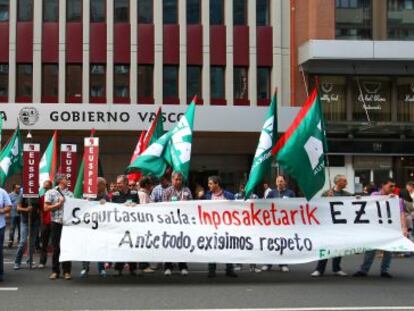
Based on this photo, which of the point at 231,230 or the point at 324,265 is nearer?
the point at 231,230

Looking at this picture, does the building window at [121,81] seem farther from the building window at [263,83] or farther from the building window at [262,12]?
the building window at [262,12]

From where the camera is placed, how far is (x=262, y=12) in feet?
101

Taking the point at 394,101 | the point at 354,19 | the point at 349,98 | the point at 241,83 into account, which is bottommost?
the point at 394,101

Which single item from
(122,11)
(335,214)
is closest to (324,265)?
(335,214)

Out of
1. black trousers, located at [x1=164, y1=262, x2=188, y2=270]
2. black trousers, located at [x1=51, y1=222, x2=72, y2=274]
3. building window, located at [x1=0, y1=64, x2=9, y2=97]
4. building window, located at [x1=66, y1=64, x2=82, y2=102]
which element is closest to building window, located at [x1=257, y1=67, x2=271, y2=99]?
building window, located at [x1=66, y1=64, x2=82, y2=102]

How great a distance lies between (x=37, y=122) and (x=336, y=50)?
42.0 ft

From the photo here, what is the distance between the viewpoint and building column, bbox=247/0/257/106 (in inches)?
1193

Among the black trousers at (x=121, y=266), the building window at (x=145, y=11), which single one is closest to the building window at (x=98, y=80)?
the building window at (x=145, y=11)

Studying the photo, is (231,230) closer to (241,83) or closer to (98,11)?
(241,83)

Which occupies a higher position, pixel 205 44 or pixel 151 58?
pixel 205 44

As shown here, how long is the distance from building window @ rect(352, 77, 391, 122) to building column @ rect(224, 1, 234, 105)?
18.5ft

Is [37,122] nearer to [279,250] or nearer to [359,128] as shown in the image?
[359,128]

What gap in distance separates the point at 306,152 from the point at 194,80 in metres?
19.4

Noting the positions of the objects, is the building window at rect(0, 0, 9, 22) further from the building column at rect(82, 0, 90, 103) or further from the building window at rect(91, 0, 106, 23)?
the building window at rect(91, 0, 106, 23)
